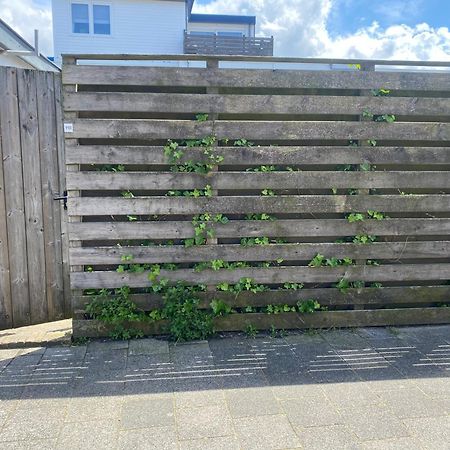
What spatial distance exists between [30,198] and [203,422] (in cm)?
228

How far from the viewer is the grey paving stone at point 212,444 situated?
2133 millimetres

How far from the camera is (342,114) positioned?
3.42 m

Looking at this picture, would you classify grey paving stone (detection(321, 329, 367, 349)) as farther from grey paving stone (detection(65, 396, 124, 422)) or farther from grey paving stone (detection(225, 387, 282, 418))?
grey paving stone (detection(65, 396, 124, 422))

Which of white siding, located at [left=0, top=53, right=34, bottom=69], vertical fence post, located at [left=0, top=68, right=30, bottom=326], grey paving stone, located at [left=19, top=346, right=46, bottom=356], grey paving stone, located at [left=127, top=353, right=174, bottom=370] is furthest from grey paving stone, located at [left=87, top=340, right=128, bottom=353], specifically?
white siding, located at [left=0, top=53, right=34, bottom=69]

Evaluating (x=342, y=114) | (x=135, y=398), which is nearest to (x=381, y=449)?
(x=135, y=398)

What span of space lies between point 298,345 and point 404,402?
35.9 inches

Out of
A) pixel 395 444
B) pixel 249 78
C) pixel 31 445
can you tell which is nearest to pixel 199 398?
pixel 31 445

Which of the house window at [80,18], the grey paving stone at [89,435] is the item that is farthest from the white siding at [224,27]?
the grey paving stone at [89,435]

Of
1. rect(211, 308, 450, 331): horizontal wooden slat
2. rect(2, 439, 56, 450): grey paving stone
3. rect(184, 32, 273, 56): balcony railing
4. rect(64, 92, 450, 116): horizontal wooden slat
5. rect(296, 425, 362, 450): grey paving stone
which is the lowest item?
rect(296, 425, 362, 450): grey paving stone

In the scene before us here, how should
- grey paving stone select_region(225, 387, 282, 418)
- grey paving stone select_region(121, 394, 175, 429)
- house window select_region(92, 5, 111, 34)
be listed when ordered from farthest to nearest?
1. house window select_region(92, 5, 111, 34)
2. grey paving stone select_region(225, 387, 282, 418)
3. grey paving stone select_region(121, 394, 175, 429)

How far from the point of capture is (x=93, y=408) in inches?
97.1

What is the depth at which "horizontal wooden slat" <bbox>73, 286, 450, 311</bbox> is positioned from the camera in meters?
3.39

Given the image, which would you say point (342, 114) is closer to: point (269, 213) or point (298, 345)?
point (269, 213)

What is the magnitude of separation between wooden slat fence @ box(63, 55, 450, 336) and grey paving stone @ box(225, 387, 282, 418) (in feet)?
2.85
